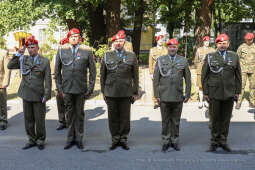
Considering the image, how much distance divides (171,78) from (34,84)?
2389mm

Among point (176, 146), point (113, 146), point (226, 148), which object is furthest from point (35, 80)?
point (226, 148)

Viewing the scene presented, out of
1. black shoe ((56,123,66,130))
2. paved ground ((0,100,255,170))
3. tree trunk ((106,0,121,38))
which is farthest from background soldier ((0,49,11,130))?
tree trunk ((106,0,121,38))

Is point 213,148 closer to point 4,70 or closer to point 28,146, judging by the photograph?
point 28,146

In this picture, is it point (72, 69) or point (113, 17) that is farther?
point (113, 17)

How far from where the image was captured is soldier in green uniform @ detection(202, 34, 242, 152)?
5.77 metres

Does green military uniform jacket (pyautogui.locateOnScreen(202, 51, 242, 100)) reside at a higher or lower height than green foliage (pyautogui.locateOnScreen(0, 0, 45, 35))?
lower

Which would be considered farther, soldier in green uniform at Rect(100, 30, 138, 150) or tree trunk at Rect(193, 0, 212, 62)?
tree trunk at Rect(193, 0, 212, 62)

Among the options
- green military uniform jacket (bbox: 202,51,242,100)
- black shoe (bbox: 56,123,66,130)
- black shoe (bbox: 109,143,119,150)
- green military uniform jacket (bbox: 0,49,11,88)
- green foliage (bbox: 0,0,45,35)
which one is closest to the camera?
green military uniform jacket (bbox: 202,51,242,100)

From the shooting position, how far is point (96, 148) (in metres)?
6.09

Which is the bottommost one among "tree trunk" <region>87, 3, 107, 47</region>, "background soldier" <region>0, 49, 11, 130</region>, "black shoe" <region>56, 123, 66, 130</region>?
"black shoe" <region>56, 123, 66, 130</region>

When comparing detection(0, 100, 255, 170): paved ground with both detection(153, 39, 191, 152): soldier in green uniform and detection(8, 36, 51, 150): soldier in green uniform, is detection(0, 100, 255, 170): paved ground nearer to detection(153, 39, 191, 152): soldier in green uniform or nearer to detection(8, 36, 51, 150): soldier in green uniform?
detection(153, 39, 191, 152): soldier in green uniform

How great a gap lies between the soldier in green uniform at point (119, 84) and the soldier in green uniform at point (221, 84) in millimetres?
1299

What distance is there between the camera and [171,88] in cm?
579

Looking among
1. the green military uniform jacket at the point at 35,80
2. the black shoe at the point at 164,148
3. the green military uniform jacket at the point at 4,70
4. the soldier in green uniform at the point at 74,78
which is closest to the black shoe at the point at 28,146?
the soldier in green uniform at the point at 74,78
